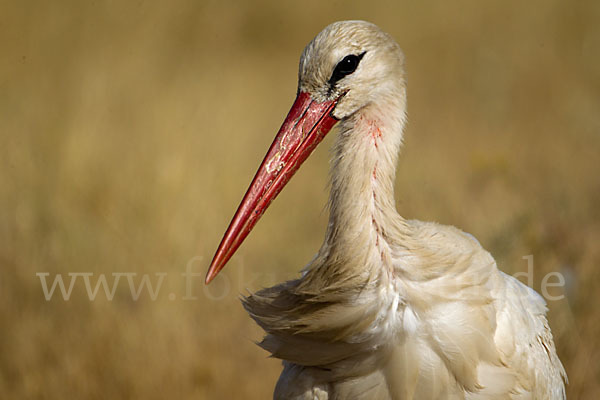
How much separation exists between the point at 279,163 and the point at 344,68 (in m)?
0.36

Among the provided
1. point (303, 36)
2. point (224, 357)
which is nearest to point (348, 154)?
point (224, 357)

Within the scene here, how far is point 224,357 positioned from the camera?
3969 millimetres

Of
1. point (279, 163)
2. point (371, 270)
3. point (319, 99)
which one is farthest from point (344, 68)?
point (371, 270)

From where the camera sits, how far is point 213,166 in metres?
4.90

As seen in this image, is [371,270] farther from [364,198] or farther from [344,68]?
[344,68]

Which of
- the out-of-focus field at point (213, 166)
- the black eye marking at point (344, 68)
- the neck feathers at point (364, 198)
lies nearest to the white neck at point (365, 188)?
the neck feathers at point (364, 198)

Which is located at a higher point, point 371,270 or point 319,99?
point 319,99

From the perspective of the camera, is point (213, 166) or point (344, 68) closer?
point (344, 68)

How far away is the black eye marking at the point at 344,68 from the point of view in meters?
2.22

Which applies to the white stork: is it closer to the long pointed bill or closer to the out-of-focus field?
the long pointed bill

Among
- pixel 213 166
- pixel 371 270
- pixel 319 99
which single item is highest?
pixel 213 166

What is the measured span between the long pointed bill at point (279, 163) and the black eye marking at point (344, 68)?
75mm

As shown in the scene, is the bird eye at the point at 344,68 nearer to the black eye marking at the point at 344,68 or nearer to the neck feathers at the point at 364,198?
the black eye marking at the point at 344,68

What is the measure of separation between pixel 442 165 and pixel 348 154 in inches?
123
